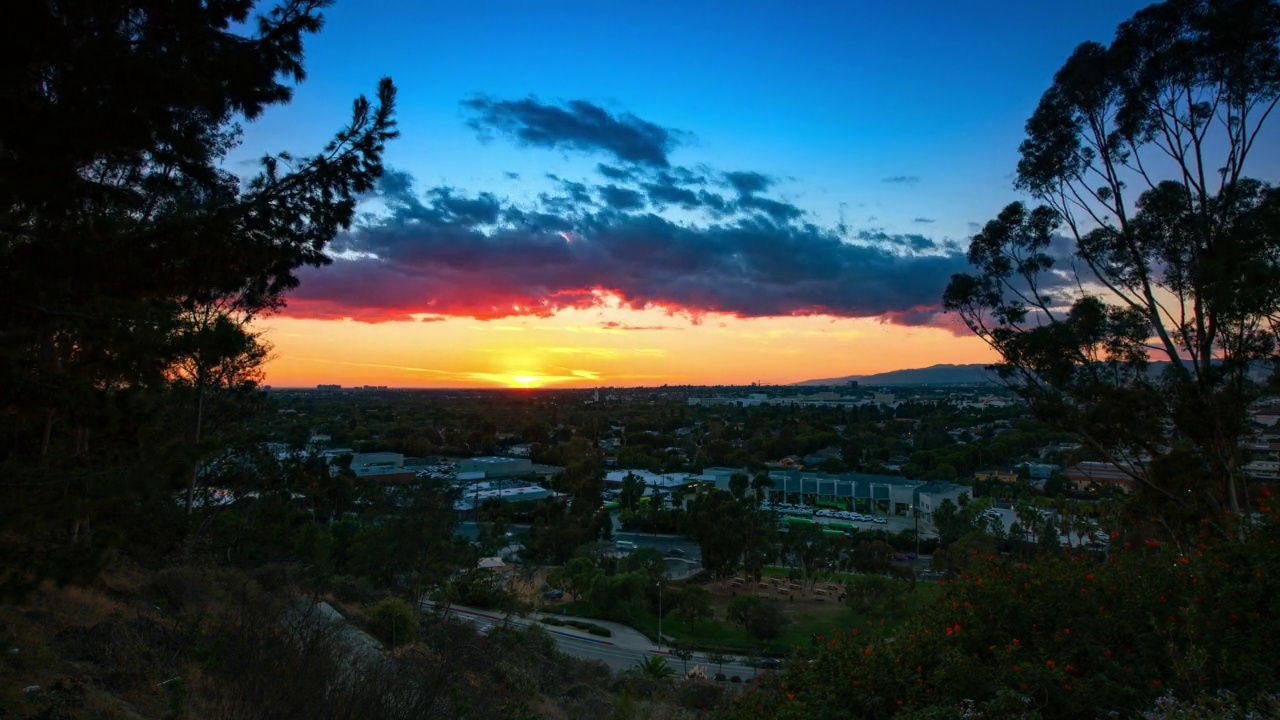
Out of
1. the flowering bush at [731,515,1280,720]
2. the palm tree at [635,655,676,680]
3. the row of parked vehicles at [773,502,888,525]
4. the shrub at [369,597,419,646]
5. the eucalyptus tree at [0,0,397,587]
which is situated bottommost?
the row of parked vehicles at [773,502,888,525]

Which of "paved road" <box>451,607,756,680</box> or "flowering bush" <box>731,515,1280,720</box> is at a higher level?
"flowering bush" <box>731,515,1280,720</box>

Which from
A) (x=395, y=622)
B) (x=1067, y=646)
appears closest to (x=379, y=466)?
(x=395, y=622)

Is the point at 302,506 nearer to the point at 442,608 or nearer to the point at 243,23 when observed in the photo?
the point at 442,608

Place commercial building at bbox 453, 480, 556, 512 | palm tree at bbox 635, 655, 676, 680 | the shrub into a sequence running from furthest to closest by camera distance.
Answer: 1. commercial building at bbox 453, 480, 556, 512
2. palm tree at bbox 635, 655, 676, 680
3. the shrub

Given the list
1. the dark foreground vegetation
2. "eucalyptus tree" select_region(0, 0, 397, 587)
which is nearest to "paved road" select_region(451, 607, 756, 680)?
the dark foreground vegetation

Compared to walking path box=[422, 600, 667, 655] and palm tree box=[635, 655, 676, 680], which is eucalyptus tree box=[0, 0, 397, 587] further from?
walking path box=[422, 600, 667, 655]

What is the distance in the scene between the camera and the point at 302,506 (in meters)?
21.6

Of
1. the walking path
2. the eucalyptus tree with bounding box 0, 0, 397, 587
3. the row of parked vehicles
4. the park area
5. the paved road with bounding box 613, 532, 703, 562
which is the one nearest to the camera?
the eucalyptus tree with bounding box 0, 0, 397, 587

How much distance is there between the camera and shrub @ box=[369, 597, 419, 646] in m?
11.6

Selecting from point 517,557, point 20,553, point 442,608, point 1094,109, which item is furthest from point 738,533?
point 20,553

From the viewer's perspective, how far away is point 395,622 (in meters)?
11.7

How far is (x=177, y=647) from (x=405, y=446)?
55.4 m

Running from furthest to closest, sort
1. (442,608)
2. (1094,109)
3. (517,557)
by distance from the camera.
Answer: (517,557), (442,608), (1094,109)

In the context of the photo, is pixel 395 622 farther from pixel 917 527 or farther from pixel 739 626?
pixel 917 527
